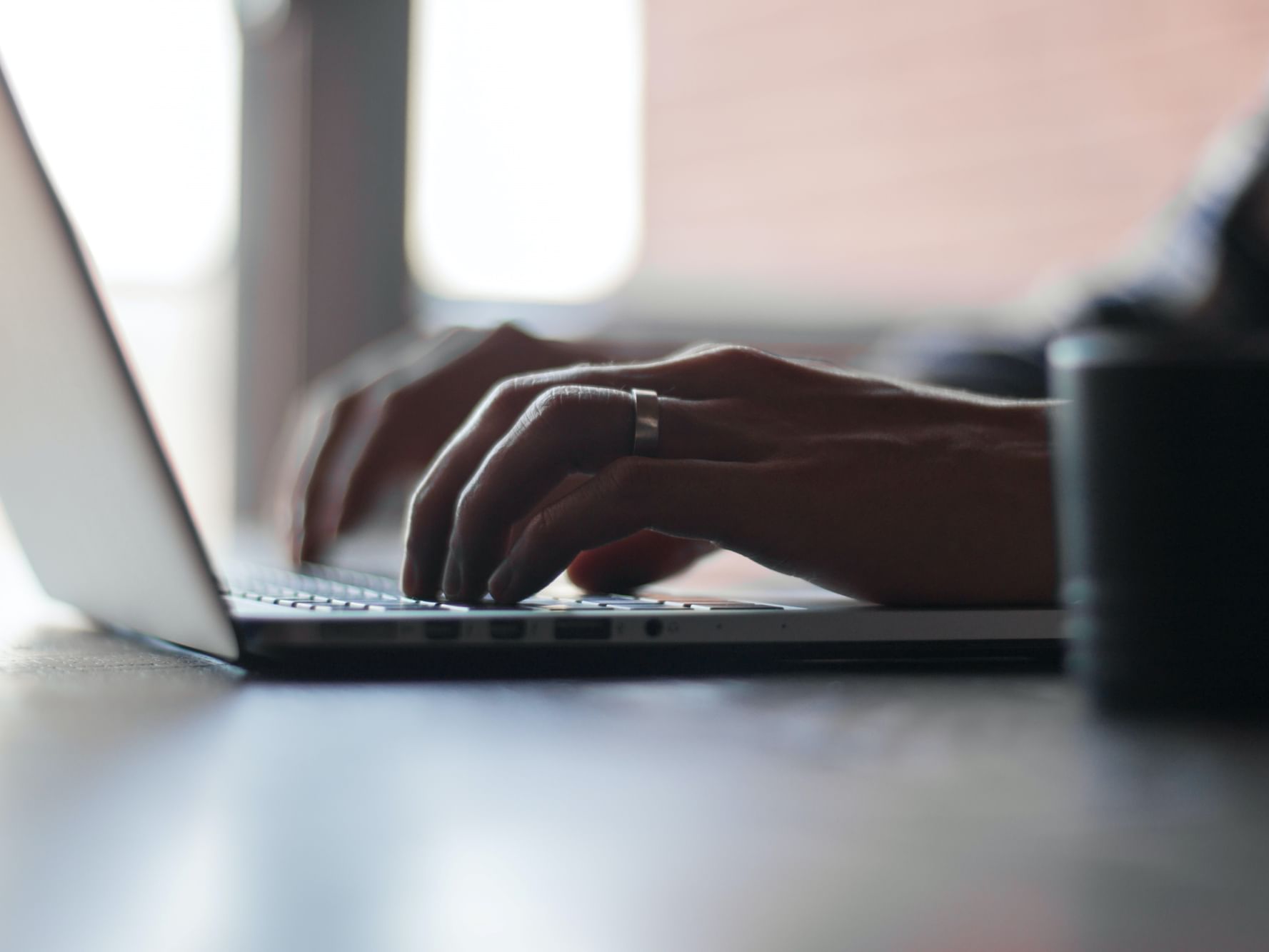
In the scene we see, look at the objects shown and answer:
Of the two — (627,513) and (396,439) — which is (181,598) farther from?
(396,439)

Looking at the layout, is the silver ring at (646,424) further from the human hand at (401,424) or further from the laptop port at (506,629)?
the human hand at (401,424)

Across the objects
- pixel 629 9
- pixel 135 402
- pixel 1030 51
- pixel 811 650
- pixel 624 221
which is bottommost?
pixel 811 650

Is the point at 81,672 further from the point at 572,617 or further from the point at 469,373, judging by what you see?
the point at 469,373

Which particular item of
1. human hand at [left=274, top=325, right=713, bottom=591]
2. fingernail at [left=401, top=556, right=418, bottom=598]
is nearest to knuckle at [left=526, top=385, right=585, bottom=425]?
fingernail at [left=401, top=556, right=418, bottom=598]

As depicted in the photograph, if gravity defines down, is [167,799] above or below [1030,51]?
below

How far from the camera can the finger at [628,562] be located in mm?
670

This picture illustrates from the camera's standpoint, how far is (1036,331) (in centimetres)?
160

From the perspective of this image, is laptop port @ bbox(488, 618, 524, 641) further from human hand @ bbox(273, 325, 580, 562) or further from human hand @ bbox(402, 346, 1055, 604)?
human hand @ bbox(273, 325, 580, 562)

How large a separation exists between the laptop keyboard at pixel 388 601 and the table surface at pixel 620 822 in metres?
0.09

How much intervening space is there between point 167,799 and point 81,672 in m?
0.23

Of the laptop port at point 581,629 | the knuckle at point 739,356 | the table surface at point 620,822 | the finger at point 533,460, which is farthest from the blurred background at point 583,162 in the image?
the table surface at point 620,822

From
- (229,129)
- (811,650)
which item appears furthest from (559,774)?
(229,129)

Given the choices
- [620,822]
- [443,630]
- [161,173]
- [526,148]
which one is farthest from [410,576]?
[526,148]

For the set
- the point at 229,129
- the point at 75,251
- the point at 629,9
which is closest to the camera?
the point at 75,251
